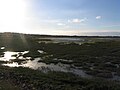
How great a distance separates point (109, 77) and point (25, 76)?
10.5 metres

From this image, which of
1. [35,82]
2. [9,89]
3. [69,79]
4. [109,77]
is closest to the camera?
[9,89]

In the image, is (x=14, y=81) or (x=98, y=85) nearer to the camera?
(x=98, y=85)

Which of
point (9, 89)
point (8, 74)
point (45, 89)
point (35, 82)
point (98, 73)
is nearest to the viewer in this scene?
point (9, 89)

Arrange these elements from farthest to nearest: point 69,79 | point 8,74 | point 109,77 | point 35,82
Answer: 1. point 109,77
2. point 8,74
3. point 69,79
4. point 35,82

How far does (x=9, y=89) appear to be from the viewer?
18078mm

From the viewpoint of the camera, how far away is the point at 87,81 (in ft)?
73.8

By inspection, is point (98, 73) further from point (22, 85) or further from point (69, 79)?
point (22, 85)

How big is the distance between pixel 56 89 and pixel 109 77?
33.0 feet

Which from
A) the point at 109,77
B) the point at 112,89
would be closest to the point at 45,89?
the point at 112,89

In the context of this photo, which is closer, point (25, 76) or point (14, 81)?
point (14, 81)

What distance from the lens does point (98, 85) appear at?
20828 mm

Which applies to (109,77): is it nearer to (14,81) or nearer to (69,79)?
(69,79)

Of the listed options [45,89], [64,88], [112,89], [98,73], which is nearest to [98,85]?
[112,89]

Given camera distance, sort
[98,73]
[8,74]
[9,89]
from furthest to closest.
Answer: [98,73] → [8,74] → [9,89]
